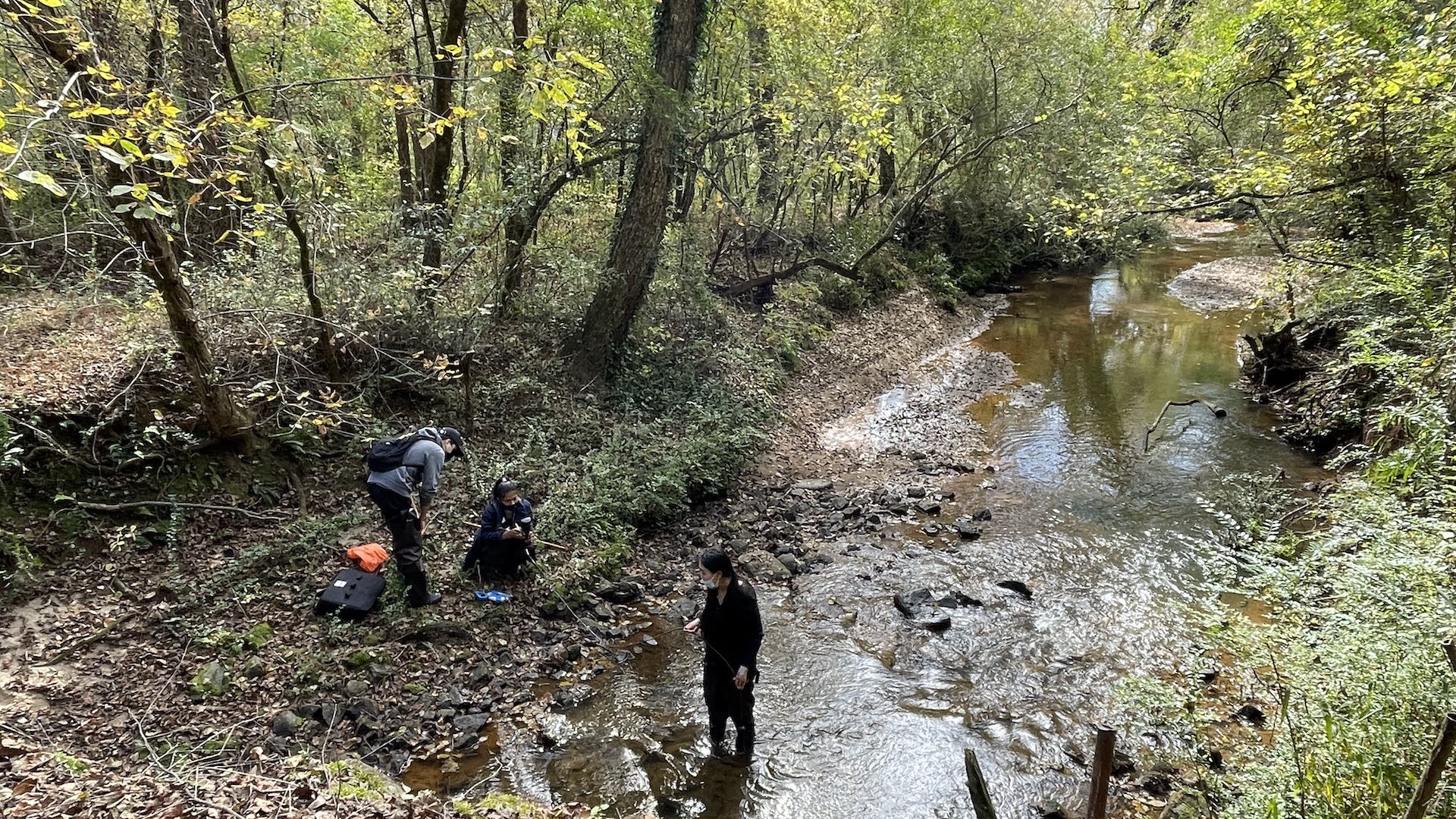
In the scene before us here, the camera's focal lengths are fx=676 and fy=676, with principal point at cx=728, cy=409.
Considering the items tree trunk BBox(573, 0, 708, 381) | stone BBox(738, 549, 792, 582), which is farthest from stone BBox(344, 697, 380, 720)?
tree trunk BBox(573, 0, 708, 381)

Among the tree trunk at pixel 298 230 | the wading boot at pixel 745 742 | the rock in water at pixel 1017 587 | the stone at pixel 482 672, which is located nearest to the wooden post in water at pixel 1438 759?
the wading boot at pixel 745 742

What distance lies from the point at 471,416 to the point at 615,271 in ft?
11.1

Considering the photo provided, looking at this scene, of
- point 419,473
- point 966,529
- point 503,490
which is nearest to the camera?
point 419,473

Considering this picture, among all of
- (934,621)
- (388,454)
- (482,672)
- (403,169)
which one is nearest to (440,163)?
(403,169)

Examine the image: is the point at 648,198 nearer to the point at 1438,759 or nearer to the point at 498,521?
the point at 498,521

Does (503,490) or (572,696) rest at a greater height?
(503,490)

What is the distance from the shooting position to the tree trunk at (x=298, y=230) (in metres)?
7.14

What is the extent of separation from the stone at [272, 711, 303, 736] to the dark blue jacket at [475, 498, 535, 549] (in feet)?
7.34

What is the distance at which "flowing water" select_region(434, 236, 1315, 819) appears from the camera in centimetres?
548

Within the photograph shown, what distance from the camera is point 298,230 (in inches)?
286

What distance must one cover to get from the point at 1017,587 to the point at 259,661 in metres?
7.99

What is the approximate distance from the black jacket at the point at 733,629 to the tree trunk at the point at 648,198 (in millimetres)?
6431

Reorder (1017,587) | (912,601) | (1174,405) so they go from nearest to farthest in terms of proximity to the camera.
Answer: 1. (912,601)
2. (1017,587)
3. (1174,405)

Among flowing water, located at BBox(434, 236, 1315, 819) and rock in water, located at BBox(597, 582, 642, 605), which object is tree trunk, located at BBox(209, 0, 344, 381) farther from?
flowing water, located at BBox(434, 236, 1315, 819)
